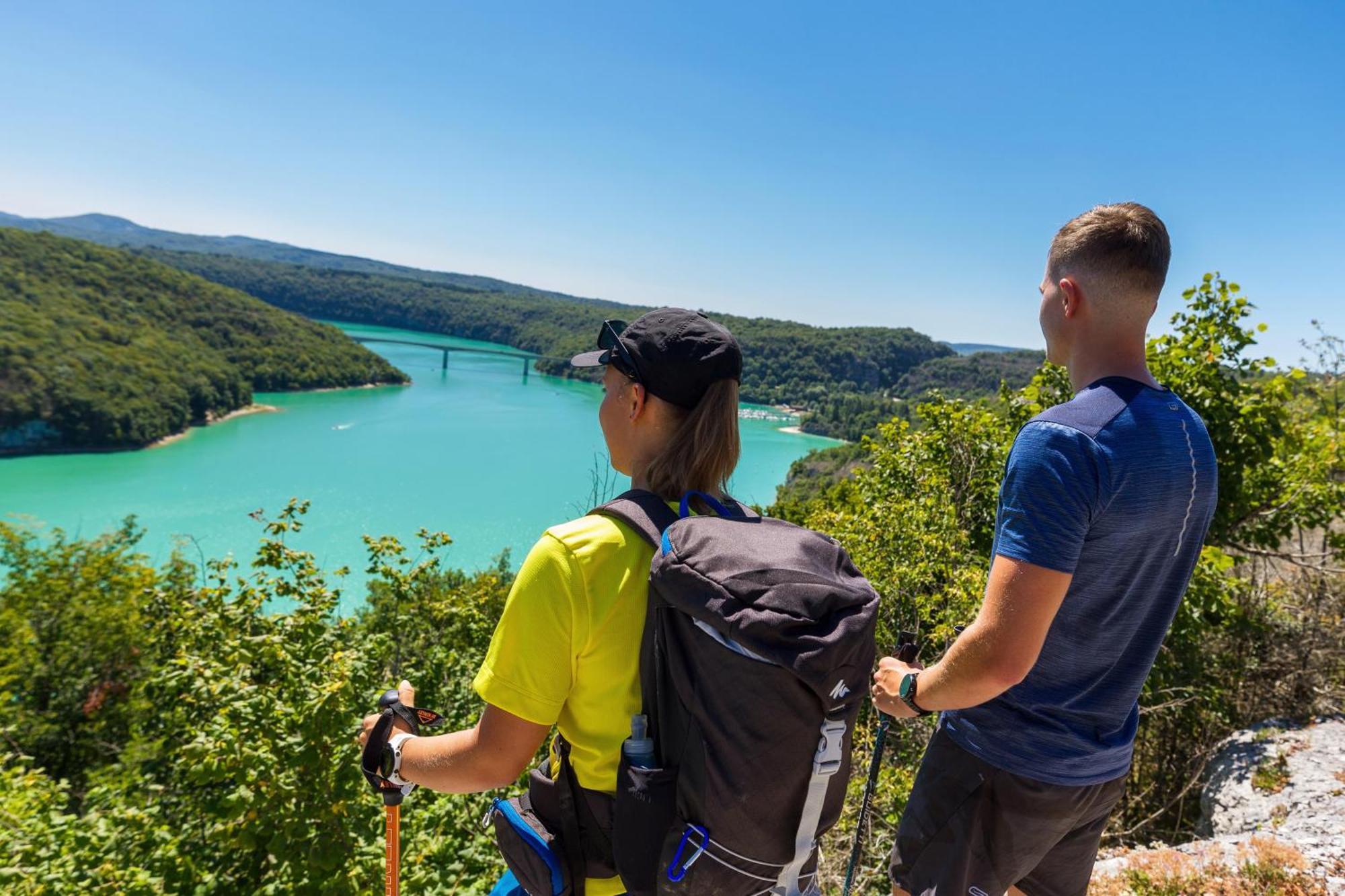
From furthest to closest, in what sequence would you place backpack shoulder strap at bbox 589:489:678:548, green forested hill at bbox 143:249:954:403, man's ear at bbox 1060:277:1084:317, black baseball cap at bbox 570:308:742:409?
green forested hill at bbox 143:249:954:403, man's ear at bbox 1060:277:1084:317, black baseball cap at bbox 570:308:742:409, backpack shoulder strap at bbox 589:489:678:548

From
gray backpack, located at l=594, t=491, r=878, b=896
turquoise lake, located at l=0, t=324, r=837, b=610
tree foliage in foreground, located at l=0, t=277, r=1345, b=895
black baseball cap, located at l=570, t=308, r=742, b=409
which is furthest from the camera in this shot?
turquoise lake, located at l=0, t=324, r=837, b=610

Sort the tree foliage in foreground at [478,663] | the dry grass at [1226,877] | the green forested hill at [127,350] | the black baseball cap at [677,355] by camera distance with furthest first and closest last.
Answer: the green forested hill at [127,350]
the tree foliage in foreground at [478,663]
the dry grass at [1226,877]
the black baseball cap at [677,355]

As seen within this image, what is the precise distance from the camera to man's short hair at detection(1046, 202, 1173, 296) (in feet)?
4.52

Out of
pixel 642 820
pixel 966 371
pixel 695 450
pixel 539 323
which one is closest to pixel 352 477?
pixel 695 450

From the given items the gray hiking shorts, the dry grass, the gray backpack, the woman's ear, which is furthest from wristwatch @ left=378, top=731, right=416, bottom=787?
the dry grass

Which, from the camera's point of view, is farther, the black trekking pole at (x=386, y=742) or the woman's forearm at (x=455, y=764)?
the black trekking pole at (x=386, y=742)

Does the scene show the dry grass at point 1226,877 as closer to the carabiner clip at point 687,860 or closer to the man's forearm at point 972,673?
the man's forearm at point 972,673

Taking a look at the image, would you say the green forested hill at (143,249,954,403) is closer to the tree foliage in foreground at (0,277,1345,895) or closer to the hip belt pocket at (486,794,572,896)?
the tree foliage in foreground at (0,277,1345,895)

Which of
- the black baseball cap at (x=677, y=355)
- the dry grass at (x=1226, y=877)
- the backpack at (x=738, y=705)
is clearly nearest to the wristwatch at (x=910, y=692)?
the backpack at (x=738, y=705)

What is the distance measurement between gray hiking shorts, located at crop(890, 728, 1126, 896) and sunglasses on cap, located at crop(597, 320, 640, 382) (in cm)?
113

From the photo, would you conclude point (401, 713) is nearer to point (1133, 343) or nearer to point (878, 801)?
point (1133, 343)

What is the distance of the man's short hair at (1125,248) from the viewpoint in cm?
138

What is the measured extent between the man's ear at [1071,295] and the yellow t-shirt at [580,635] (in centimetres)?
103

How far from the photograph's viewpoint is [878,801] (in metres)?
3.60
